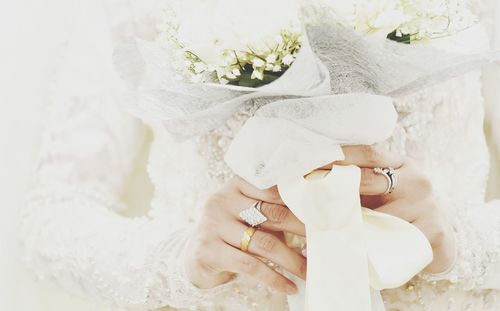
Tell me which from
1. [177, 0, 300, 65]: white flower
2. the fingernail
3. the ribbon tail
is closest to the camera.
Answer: [177, 0, 300, 65]: white flower

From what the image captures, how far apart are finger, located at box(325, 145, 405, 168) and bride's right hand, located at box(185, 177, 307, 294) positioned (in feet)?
0.34

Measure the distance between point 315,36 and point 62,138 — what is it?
0.69 meters

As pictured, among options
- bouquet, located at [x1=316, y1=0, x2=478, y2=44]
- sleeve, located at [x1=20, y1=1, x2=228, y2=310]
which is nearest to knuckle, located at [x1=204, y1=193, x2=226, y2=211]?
sleeve, located at [x1=20, y1=1, x2=228, y2=310]

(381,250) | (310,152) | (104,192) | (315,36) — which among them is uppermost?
(315,36)

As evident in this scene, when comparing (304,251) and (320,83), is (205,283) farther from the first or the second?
(320,83)

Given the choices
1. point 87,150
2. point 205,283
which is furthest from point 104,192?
point 205,283

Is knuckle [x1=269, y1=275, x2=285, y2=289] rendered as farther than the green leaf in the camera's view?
Yes

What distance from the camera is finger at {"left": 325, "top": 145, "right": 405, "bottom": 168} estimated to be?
32.4 inches

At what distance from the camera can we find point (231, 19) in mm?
715

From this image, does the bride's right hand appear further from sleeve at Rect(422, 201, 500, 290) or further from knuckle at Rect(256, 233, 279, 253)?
sleeve at Rect(422, 201, 500, 290)

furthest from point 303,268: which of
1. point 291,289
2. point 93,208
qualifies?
point 93,208

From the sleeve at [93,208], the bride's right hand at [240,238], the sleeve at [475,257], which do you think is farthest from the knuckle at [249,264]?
the sleeve at [475,257]

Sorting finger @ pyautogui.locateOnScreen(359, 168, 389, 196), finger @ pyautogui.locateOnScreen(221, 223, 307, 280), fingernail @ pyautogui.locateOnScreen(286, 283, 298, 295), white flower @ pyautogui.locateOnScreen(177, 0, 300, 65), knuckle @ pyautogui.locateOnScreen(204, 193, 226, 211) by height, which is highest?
white flower @ pyautogui.locateOnScreen(177, 0, 300, 65)

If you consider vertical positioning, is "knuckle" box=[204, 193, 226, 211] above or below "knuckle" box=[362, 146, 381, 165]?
below
